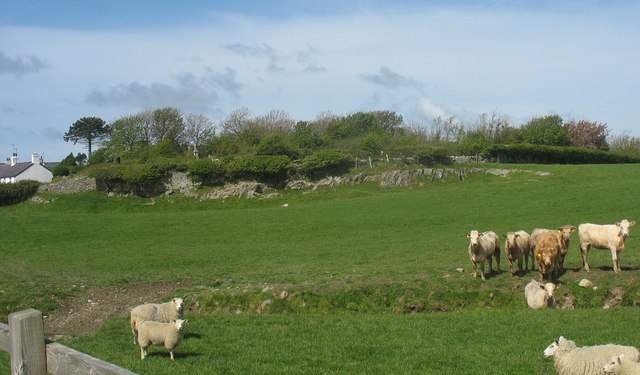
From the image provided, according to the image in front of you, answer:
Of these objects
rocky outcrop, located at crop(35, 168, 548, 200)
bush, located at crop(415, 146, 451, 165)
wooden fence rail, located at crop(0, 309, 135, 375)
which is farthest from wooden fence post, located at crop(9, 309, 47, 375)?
bush, located at crop(415, 146, 451, 165)

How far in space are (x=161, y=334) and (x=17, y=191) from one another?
65.9 m

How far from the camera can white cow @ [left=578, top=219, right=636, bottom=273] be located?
67.4 feet

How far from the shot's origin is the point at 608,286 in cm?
1823

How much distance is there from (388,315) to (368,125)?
117 metres

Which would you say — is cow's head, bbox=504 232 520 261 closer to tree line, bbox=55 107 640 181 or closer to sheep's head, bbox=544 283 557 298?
sheep's head, bbox=544 283 557 298

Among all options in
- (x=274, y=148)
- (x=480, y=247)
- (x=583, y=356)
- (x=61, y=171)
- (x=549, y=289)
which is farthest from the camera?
(x=61, y=171)

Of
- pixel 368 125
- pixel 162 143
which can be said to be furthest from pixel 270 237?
pixel 368 125

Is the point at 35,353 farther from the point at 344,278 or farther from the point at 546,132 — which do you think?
the point at 546,132

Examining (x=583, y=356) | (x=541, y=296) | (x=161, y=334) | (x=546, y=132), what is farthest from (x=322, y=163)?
(x=583, y=356)

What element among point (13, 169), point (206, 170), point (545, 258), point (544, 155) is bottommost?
point (545, 258)

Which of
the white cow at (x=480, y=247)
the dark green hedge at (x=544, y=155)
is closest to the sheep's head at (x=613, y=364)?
the white cow at (x=480, y=247)

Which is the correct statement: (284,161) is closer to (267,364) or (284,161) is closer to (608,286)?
(608,286)

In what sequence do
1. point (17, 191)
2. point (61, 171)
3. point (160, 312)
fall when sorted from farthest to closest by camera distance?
point (61, 171), point (17, 191), point (160, 312)

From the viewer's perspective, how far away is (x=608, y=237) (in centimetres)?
2100
